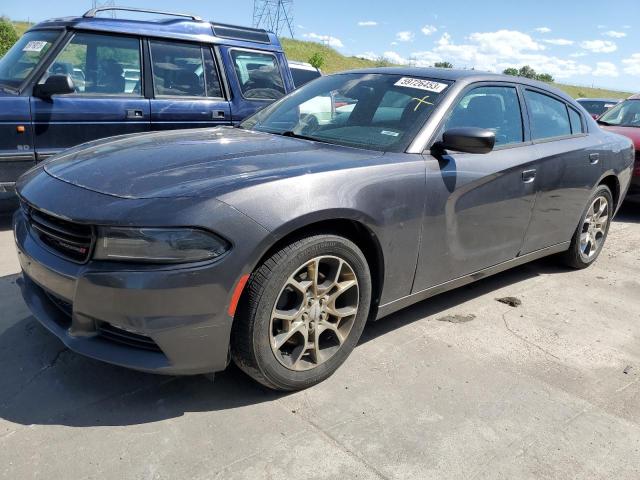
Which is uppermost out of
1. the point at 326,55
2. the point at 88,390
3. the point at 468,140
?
the point at 326,55

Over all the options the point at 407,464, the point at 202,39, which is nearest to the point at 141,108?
the point at 202,39

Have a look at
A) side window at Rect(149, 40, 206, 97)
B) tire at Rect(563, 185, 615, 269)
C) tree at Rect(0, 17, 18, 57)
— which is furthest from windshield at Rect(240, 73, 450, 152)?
tree at Rect(0, 17, 18, 57)

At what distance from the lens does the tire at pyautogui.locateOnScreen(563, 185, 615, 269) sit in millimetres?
4652

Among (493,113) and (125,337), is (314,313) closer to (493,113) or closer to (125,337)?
(125,337)

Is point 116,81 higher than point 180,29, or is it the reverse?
point 180,29

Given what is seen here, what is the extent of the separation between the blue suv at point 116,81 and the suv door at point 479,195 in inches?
132

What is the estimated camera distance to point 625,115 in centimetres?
827

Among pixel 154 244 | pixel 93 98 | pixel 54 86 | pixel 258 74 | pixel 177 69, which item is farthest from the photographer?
pixel 258 74

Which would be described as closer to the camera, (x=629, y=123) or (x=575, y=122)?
(x=575, y=122)

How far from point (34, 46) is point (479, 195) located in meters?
4.56

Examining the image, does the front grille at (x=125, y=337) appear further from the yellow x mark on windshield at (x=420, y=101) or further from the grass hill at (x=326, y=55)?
the grass hill at (x=326, y=55)

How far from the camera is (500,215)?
3.54 metres

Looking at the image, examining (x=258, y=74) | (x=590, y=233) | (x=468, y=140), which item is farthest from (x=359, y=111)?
(x=258, y=74)

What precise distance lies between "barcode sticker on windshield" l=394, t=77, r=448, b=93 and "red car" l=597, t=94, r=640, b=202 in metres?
4.77
